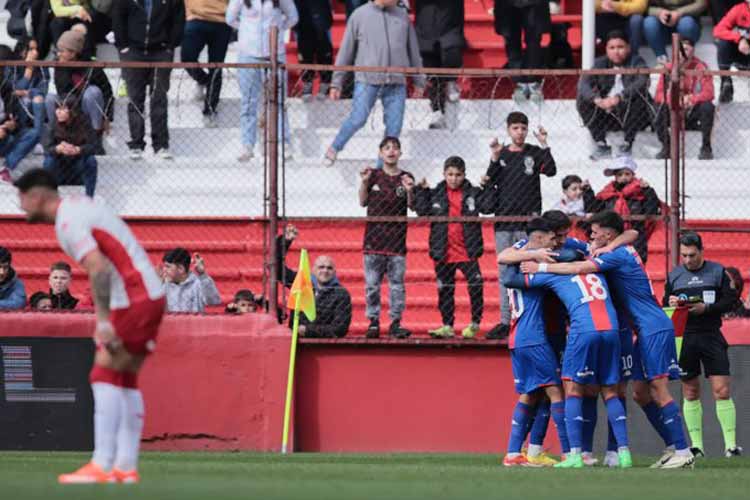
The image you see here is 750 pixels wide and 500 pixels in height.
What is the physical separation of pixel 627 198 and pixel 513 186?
45.0 inches

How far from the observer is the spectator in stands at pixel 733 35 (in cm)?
2120

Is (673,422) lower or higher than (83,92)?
lower

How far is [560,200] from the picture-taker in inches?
706

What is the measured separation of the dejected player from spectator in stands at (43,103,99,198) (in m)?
8.26

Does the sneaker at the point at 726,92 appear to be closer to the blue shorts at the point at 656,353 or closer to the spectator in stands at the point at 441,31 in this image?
the spectator in stands at the point at 441,31

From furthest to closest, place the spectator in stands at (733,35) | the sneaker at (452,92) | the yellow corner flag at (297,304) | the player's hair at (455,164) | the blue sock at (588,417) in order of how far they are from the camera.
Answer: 1. the spectator in stands at (733,35)
2. the sneaker at (452,92)
3. the player's hair at (455,164)
4. the yellow corner flag at (297,304)
5. the blue sock at (588,417)

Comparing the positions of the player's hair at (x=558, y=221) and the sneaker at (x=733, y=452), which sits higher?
the player's hair at (x=558, y=221)

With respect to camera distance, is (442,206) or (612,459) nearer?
(612,459)

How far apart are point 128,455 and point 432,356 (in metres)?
7.40

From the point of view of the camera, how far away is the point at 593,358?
44.2ft

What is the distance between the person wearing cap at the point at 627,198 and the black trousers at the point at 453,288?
1.33 meters

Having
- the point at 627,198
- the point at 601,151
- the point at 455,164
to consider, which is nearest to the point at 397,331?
the point at 455,164

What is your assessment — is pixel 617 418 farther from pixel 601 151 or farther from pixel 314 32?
pixel 314 32

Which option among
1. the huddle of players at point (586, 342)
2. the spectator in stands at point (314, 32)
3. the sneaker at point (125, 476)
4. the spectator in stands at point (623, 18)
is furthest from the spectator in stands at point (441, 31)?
the sneaker at point (125, 476)
